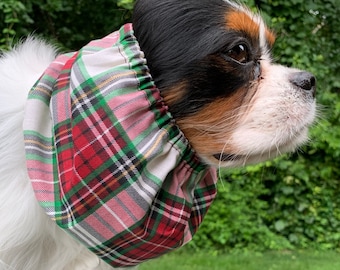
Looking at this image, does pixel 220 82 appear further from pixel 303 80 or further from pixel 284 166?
pixel 284 166

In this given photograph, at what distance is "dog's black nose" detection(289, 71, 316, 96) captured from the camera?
5.85ft

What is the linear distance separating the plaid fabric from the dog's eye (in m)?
0.26

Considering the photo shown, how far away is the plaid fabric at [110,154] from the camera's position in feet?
5.56

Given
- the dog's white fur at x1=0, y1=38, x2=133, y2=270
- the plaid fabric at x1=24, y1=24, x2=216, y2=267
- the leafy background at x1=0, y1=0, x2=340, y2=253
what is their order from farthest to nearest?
1. the leafy background at x1=0, y1=0, x2=340, y2=253
2. the dog's white fur at x1=0, y1=38, x2=133, y2=270
3. the plaid fabric at x1=24, y1=24, x2=216, y2=267

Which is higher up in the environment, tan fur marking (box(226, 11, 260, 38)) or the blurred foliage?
tan fur marking (box(226, 11, 260, 38))

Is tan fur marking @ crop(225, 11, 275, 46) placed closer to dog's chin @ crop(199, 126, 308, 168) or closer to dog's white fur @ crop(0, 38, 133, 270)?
dog's chin @ crop(199, 126, 308, 168)

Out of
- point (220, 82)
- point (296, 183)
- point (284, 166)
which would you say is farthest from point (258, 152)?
point (296, 183)

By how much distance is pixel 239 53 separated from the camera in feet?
5.68

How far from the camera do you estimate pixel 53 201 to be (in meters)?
1.80

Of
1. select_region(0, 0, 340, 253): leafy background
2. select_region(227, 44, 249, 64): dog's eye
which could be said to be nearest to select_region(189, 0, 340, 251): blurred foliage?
select_region(0, 0, 340, 253): leafy background

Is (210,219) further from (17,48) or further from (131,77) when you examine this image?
(131,77)

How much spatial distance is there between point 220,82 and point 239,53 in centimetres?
11

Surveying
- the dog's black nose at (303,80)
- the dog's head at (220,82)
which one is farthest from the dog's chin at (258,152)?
the dog's black nose at (303,80)

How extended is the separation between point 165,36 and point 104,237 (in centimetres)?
67
